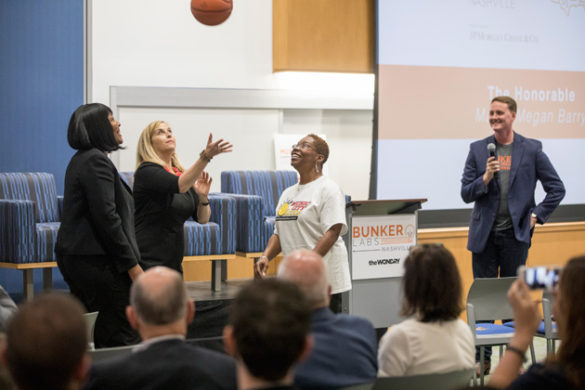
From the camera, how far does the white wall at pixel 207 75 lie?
7250 mm

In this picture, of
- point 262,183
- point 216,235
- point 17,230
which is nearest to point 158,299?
point 17,230

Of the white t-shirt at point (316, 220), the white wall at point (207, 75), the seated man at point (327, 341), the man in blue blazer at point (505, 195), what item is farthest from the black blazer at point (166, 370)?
the white wall at point (207, 75)

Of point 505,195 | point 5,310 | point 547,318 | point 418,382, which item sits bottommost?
point 547,318

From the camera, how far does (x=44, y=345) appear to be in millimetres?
1543

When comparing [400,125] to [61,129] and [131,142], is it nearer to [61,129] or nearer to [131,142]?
A: [131,142]

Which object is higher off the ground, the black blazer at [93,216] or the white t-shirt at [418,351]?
the black blazer at [93,216]

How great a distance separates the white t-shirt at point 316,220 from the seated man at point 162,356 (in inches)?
79.8

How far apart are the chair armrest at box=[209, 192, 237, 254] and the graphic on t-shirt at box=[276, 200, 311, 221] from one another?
1.99m

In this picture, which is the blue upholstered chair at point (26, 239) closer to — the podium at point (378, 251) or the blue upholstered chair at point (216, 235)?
the blue upholstered chair at point (216, 235)

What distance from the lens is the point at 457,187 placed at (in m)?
7.58

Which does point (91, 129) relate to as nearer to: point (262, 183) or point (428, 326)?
point (428, 326)

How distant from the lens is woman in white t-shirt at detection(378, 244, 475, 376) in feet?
8.25

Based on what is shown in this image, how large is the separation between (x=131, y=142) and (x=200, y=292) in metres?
2.24

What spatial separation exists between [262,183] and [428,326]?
15.2 feet
